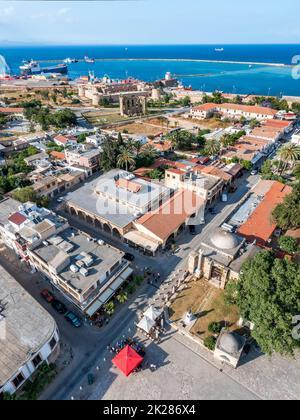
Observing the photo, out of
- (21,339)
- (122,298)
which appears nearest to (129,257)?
(122,298)

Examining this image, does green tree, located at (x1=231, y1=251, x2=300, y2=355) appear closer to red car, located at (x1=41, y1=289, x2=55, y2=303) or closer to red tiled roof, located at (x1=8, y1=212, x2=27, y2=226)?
red car, located at (x1=41, y1=289, x2=55, y2=303)

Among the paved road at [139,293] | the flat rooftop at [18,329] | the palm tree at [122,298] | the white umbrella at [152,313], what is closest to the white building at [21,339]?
the flat rooftop at [18,329]

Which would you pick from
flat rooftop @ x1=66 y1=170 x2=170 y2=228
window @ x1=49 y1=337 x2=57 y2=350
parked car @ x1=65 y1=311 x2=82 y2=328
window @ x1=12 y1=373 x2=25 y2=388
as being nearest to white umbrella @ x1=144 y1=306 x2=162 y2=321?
parked car @ x1=65 y1=311 x2=82 y2=328

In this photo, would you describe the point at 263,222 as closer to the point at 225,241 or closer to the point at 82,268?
the point at 225,241

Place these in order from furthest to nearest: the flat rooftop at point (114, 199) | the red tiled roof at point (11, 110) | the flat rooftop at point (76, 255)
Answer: the red tiled roof at point (11, 110)
the flat rooftop at point (114, 199)
the flat rooftop at point (76, 255)

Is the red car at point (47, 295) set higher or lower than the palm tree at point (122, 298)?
lower

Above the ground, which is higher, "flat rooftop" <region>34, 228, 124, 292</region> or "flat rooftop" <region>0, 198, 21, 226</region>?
"flat rooftop" <region>0, 198, 21, 226</region>

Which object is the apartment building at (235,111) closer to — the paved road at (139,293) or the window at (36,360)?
the paved road at (139,293)
